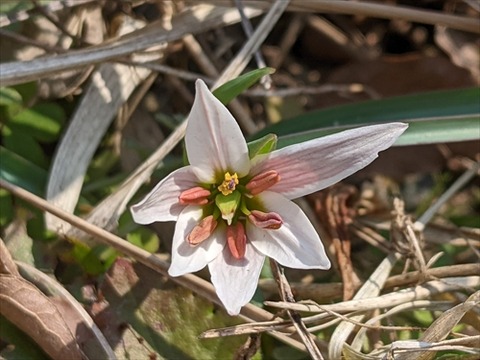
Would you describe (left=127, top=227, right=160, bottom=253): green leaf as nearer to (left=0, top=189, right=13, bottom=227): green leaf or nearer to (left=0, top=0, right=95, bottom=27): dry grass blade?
(left=0, top=189, right=13, bottom=227): green leaf

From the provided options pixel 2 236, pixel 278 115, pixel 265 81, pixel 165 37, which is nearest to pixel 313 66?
pixel 278 115

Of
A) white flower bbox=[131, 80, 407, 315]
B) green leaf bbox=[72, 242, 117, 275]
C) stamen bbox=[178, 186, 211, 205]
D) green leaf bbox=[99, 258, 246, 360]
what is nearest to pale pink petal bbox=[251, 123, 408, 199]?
white flower bbox=[131, 80, 407, 315]

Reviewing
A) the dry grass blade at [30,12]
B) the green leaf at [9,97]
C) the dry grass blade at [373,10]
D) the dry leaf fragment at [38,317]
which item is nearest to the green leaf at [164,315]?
the dry leaf fragment at [38,317]

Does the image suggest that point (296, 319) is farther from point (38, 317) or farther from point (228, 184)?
point (38, 317)

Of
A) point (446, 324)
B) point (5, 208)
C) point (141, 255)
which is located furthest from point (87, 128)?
point (446, 324)

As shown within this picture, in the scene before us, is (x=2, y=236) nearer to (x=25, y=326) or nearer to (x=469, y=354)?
Result: (x=25, y=326)

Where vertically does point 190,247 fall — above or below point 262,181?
below
